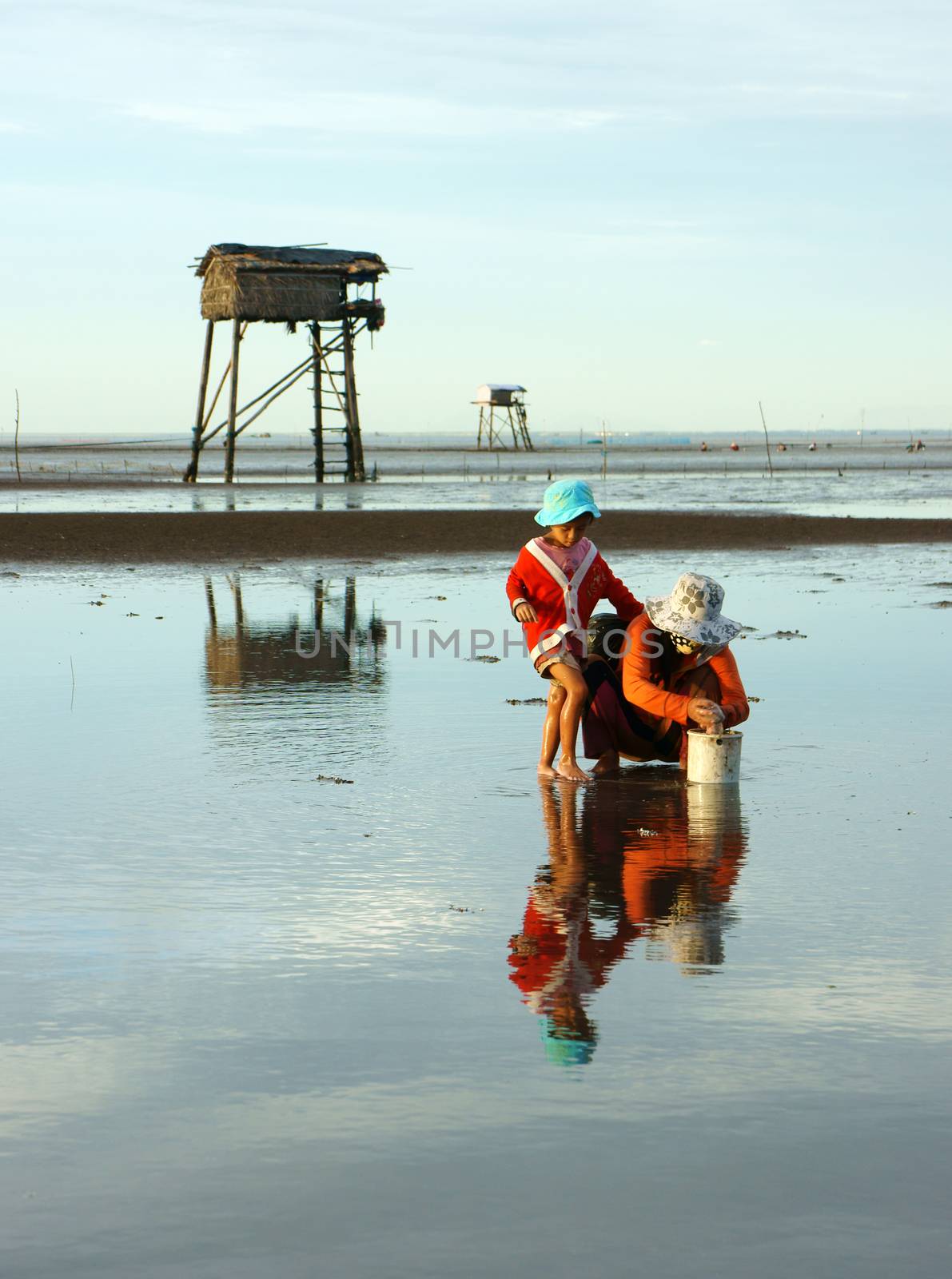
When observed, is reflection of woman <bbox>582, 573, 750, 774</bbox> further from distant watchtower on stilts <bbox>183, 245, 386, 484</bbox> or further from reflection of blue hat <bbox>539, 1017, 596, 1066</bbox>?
distant watchtower on stilts <bbox>183, 245, 386, 484</bbox>

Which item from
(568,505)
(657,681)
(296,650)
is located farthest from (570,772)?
(296,650)

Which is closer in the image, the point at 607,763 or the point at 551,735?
the point at 551,735

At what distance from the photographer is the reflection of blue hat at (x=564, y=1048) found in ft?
12.8

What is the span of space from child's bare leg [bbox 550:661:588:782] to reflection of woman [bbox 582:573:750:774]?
21 cm

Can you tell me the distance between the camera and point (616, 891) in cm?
555

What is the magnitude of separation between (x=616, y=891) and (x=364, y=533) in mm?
20366

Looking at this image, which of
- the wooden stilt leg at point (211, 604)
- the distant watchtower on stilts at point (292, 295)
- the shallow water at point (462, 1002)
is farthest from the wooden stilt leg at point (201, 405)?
the shallow water at point (462, 1002)

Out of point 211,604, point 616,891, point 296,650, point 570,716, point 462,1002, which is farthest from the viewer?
point 211,604

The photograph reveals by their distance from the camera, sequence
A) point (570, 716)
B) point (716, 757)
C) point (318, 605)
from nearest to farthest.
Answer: point (716, 757) → point (570, 716) → point (318, 605)

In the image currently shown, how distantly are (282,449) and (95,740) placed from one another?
4205 inches

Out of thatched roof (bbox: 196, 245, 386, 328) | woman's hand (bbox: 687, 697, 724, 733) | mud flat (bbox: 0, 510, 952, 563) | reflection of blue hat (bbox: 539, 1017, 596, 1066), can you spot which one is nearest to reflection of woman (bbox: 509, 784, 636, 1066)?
reflection of blue hat (bbox: 539, 1017, 596, 1066)

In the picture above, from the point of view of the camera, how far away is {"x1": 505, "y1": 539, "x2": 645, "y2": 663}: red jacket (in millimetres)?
7891

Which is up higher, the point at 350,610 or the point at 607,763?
the point at 350,610

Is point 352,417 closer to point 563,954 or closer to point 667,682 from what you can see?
point 667,682
